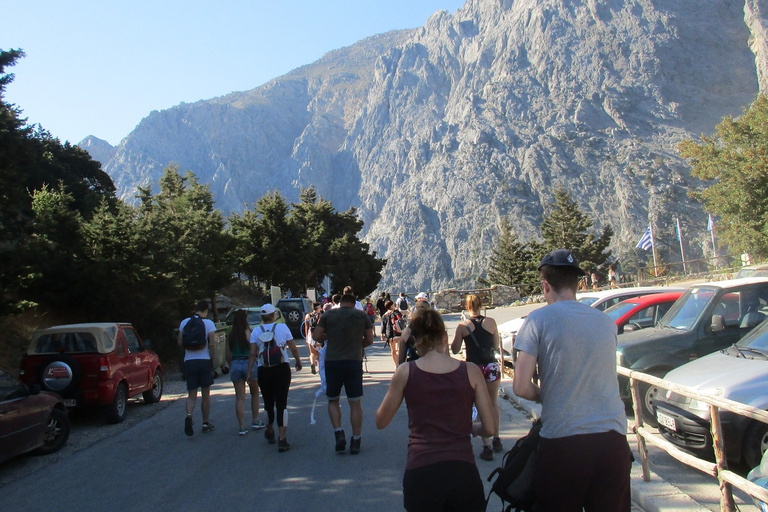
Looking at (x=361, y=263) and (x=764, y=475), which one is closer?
(x=764, y=475)

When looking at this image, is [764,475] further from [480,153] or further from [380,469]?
[480,153]

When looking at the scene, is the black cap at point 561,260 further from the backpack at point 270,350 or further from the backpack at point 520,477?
the backpack at point 270,350

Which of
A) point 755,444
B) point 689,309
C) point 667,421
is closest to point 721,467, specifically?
point 755,444

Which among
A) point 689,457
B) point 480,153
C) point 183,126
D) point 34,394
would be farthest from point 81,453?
point 183,126

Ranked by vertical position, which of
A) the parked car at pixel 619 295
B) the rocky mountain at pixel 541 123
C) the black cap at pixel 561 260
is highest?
the rocky mountain at pixel 541 123

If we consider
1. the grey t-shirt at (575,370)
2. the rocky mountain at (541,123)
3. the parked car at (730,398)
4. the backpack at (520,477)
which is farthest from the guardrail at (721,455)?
the rocky mountain at (541,123)

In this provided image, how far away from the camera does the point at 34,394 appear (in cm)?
752

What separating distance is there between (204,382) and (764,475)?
271 inches

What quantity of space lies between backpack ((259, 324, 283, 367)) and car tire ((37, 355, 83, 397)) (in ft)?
12.5

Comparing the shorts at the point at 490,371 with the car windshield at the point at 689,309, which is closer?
the shorts at the point at 490,371

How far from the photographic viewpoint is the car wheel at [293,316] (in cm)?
2638

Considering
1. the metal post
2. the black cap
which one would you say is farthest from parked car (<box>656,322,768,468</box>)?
the black cap

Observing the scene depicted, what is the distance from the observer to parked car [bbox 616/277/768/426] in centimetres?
783

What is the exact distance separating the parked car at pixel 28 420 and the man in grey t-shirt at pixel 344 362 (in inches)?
142
